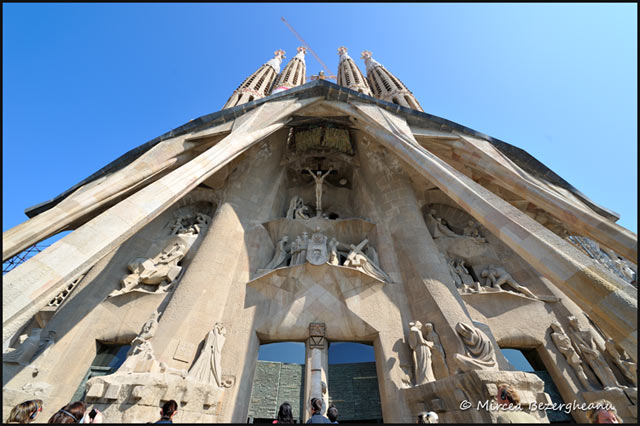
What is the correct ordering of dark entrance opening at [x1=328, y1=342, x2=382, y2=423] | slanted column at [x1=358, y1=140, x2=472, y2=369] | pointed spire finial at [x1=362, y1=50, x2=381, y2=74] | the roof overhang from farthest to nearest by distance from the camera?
pointed spire finial at [x1=362, y1=50, x2=381, y2=74] → the roof overhang → slanted column at [x1=358, y1=140, x2=472, y2=369] → dark entrance opening at [x1=328, y1=342, x2=382, y2=423]

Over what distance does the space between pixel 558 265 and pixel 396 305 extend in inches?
149

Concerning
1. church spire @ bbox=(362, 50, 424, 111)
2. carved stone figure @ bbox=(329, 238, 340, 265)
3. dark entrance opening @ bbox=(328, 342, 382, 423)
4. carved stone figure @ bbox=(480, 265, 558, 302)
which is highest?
church spire @ bbox=(362, 50, 424, 111)

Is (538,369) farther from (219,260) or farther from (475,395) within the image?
(219,260)

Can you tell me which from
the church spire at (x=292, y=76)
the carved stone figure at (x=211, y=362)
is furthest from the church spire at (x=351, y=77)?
the carved stone figure at (x=211, y=362)

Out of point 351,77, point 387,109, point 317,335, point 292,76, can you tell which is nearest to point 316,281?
point 317,335

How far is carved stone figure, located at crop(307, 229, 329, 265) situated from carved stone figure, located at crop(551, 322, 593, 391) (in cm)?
548

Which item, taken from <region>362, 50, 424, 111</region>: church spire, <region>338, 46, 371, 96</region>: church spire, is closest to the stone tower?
<region>362, 50, 424, 111</region>: church spire

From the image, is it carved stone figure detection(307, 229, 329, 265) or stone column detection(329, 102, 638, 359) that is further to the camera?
carved stone figure detection(307, 229, 329, 265)

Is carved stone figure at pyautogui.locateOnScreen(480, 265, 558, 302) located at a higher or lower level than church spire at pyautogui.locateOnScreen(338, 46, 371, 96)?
lower

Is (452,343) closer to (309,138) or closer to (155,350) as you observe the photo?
(155,350)

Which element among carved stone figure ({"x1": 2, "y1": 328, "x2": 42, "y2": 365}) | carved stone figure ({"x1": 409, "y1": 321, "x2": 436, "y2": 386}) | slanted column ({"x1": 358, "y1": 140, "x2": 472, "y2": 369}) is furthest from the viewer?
slanted column ({"x1": 358, "y1": 140, "x2": 472, "y2": 369})

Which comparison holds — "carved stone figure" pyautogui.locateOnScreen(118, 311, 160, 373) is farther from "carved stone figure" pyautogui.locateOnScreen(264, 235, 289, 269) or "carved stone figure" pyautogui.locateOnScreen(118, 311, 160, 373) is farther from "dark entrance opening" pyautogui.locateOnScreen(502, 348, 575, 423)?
"dark entrance opening" pyautogui.locateOnScreen(502, 348, 575, 423)

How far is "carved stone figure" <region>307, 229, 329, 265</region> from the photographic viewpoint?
7711 millimetres

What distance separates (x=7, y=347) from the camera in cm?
576
